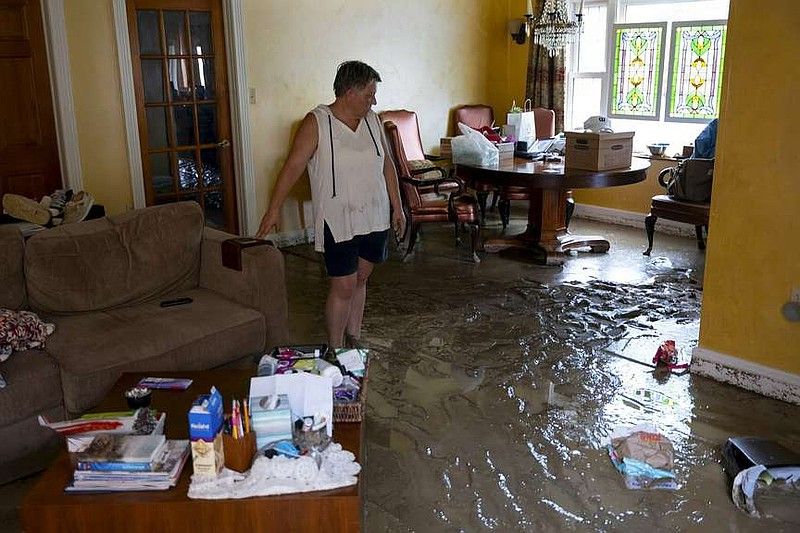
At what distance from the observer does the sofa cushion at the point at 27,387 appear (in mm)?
2486

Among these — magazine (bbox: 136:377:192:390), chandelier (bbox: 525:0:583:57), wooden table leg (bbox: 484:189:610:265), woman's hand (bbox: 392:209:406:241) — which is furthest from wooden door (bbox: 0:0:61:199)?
chandelier (bbox: 525:0:583:57)

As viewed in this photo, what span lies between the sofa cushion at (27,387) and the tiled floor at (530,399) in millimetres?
267

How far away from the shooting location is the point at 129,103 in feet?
16.0

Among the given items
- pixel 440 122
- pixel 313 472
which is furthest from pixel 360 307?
pixel 440 122

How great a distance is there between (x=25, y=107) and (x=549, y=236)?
142 inches

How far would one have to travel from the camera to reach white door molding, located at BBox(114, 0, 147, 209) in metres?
4.74

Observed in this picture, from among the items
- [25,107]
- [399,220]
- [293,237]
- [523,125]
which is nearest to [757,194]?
[399,220]

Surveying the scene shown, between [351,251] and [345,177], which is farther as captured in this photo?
[351,251]

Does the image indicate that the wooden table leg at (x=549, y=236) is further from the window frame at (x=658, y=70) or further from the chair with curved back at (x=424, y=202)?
the window frame at (x=658, y=70)

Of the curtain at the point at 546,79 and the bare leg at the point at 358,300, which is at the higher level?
the curtain at the point at 546,79

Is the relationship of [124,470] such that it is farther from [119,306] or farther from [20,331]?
[119,306]

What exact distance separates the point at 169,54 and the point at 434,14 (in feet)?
8.49

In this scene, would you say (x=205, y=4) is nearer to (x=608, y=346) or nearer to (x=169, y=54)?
(x=169, y=54)

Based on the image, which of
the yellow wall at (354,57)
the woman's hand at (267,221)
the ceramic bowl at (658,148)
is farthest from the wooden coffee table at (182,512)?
the ceramic bowl at (658,148)
